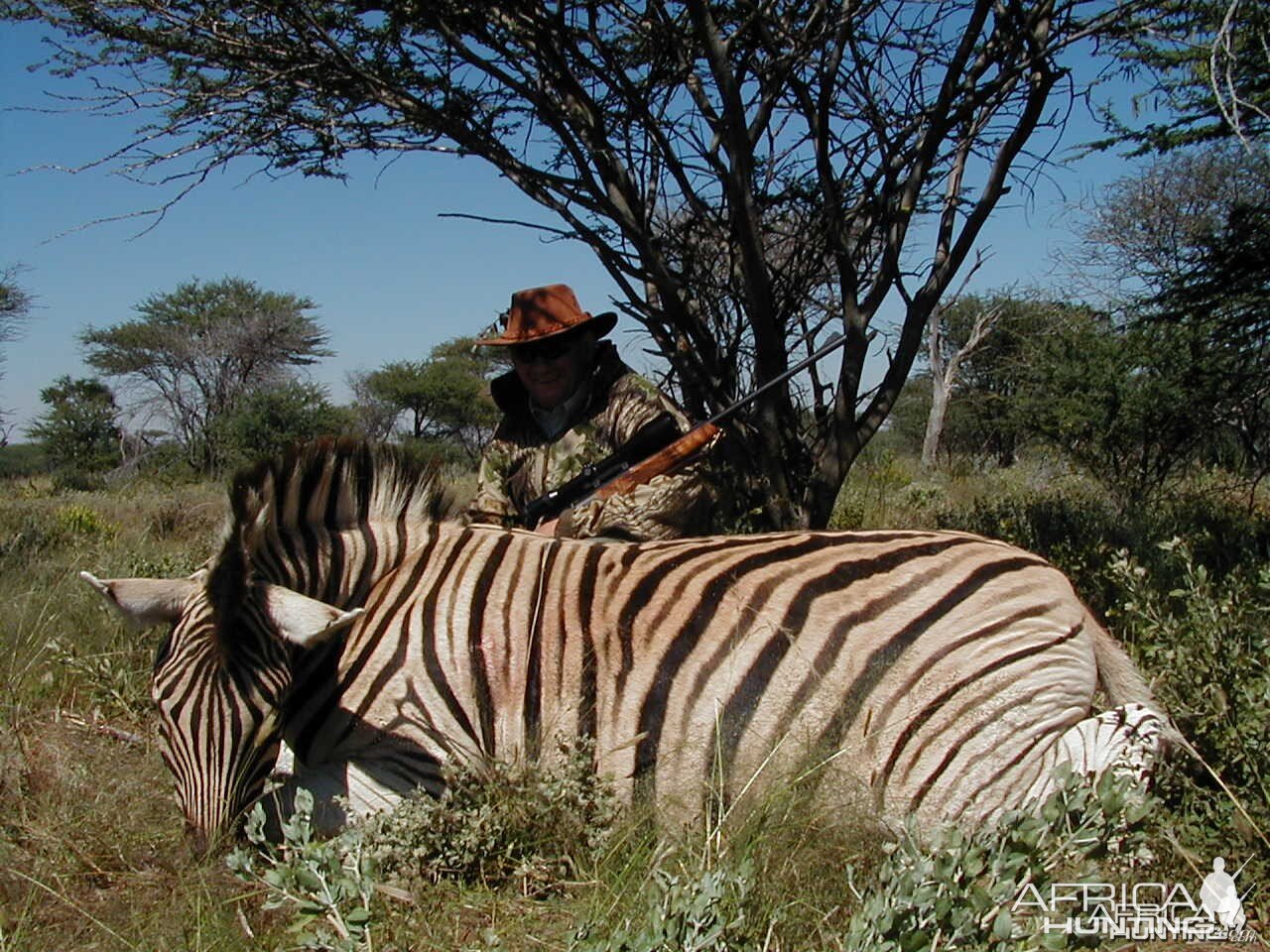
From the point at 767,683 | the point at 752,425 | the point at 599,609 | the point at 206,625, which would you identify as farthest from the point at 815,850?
the point at 752,425

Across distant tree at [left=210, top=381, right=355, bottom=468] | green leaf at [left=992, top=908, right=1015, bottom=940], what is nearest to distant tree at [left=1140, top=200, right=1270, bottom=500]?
green leaf at [left=992, top=908, right=1015, bottom=940]

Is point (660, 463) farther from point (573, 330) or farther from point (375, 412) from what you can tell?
point (375, 412)

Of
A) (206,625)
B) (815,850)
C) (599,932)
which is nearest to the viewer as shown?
(599,932)

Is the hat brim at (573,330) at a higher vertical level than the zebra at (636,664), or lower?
higher

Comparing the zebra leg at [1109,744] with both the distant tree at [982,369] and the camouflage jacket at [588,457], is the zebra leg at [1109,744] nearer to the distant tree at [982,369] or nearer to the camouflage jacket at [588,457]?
the camouflage jacket at [588,457]

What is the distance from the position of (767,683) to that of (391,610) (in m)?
1.09

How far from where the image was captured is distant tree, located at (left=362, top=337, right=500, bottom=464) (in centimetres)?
2900

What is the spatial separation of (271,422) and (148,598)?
18.4 m

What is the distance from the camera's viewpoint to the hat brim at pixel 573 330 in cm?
439

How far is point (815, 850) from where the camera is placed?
8.00ft

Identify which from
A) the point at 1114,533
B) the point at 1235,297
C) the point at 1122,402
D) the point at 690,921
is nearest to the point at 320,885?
the point at 690,921

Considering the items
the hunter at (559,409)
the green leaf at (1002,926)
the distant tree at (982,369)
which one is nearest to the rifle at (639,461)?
the hunter at (559,409)

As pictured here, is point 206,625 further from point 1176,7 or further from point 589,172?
point 1176,7

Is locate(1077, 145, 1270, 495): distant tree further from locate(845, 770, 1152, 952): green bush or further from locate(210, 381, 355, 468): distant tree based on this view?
locate(210, 381, 355, 468): distant tree
